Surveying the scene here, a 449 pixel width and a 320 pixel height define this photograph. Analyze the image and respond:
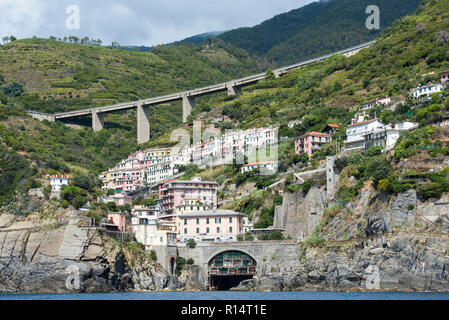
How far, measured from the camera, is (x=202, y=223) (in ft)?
269

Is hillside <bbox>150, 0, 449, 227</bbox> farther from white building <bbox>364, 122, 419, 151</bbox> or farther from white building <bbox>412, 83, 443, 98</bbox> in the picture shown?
white building <bbox>412, 83, 443, 98</bbox>

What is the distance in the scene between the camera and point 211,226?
267 feet

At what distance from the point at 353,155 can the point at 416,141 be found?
30.2ft

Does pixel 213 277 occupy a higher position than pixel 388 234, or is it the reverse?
pixel 388 234

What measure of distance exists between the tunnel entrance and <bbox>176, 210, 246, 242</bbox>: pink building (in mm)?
5445

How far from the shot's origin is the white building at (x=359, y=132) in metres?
86.3

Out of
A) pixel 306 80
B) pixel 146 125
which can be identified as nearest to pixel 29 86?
pixel 146 125

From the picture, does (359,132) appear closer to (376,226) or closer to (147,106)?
(376,226)

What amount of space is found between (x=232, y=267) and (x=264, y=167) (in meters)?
24.6

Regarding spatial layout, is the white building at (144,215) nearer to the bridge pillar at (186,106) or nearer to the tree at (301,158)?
the tree at (301,158)

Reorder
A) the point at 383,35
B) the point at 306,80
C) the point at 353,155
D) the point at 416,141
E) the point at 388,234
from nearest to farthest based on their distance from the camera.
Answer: the point at 388,234 → the point at 416,141 → the point at 353,155 → the point at 306,80 → the point at 383,35

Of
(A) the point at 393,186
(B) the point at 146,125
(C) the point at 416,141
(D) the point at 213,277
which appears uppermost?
(B) the point at 146,125

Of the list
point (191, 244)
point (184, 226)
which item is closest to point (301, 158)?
point (184, 226)

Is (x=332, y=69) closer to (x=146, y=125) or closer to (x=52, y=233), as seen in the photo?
(x=146, y=125)
